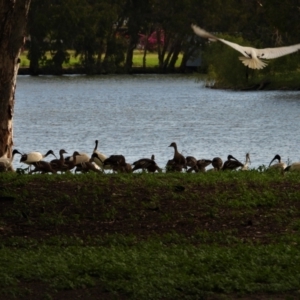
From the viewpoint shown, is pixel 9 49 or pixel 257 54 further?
pixel 257 54

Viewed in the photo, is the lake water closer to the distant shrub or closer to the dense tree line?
the distant shrub

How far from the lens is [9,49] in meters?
13.8

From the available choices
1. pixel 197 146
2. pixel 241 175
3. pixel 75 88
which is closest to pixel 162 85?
pixel 75 88

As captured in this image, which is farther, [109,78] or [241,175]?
[109,78]

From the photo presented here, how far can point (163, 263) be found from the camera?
348 inches

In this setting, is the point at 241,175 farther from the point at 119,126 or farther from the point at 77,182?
the point at 119,126

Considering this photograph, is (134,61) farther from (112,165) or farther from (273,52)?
(112,165)

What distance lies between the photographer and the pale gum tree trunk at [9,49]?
1321 cm

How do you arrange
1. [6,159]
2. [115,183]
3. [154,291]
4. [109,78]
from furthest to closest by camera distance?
1. [109,78]
2. [6,159]
3. [115,183]
4. [154,291]

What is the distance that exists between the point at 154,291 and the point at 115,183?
4.46 m

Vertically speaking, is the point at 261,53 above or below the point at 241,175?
above

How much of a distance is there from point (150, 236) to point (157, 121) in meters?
30.1

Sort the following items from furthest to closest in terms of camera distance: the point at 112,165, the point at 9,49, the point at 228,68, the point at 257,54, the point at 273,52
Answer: the point at 228,68, the point at 273,52, the point at 257,54, the point at 112,165, the point at 9,49

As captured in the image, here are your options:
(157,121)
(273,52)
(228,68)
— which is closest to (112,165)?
(273,52)
